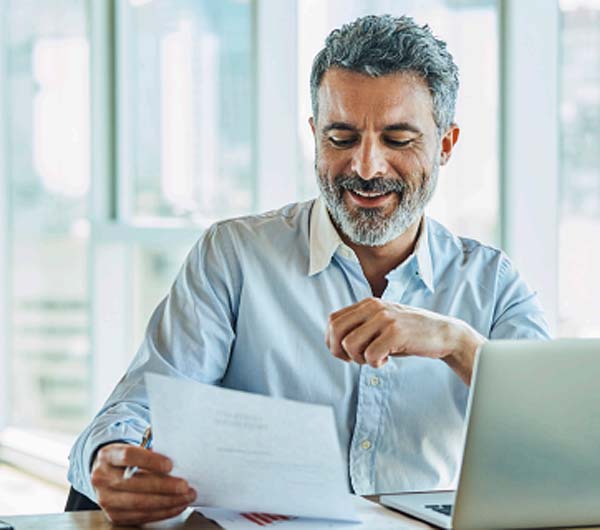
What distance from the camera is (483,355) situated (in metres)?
1.28

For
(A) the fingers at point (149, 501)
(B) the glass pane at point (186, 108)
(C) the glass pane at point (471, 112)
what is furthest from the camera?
(B) the glass pane at point (186, 108)

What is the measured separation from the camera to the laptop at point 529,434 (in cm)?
129

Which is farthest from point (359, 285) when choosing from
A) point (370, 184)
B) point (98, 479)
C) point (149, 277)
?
point (149, 277)

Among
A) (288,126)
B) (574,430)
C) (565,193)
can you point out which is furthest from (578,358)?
(288,126)

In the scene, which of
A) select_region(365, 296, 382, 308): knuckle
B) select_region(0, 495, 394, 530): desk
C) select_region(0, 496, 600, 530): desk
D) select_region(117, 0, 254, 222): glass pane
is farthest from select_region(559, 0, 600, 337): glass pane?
select_region(0, 495, 394, 530): desk

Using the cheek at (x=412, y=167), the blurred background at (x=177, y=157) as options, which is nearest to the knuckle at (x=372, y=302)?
the cheek at (x=412, y=167)

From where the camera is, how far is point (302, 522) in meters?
1.43

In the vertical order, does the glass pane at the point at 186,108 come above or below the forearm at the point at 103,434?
above

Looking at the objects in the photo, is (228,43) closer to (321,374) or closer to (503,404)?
(321,374)

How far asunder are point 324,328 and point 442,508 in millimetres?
512

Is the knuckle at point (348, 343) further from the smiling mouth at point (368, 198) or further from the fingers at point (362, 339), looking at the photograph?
the smiling mouth at point (368, 198)

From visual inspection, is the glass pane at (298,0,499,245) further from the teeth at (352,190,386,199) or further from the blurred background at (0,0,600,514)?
the teeth at (352,190,386,199)

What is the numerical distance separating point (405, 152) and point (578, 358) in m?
0.68

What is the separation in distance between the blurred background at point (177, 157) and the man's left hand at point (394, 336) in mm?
1450
